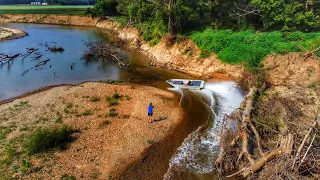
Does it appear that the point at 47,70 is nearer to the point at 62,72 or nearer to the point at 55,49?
the point at 62,72

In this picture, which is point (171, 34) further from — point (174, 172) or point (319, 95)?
point (174, 172)

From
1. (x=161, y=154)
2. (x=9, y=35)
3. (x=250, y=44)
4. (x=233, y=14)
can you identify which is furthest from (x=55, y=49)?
(x=161, y=154)

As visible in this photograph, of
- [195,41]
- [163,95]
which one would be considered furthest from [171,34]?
[163,95]

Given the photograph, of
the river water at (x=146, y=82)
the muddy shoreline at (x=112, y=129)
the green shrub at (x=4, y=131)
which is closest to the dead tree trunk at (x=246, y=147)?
the river water at (x=146, y=82)

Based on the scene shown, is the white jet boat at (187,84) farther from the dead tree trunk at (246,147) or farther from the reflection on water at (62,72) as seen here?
the dead tree trunk at (246,147)

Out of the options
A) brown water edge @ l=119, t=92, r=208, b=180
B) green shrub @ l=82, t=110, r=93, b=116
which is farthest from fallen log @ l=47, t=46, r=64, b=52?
brown water edge @ l=119, t=92, r=208, b=180

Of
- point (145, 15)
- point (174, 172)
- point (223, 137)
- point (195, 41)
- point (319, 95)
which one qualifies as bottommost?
point (174, 172)
